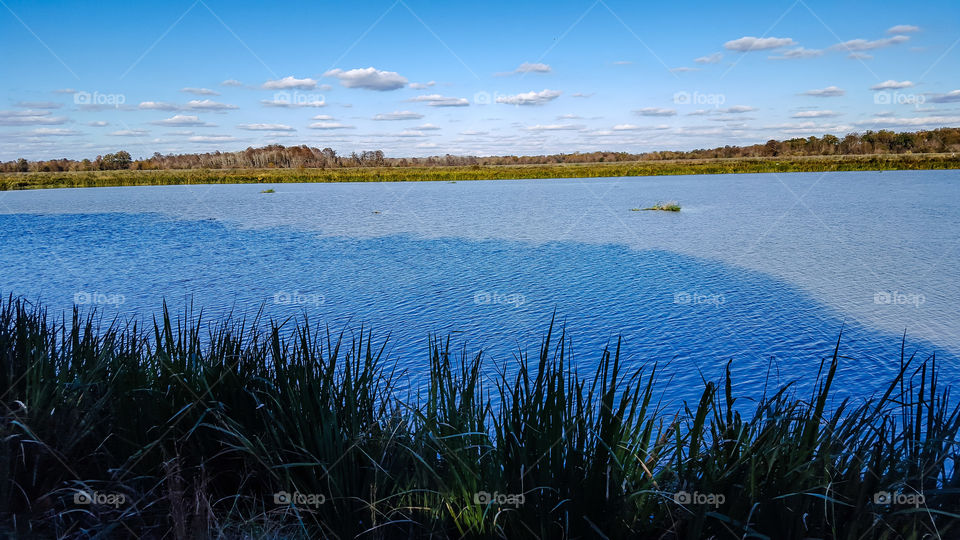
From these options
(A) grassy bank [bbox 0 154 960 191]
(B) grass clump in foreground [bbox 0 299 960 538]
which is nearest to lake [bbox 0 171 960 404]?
(B) grass clump in foreground [bbox 0 299 960 538]

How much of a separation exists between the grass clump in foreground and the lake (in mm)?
827

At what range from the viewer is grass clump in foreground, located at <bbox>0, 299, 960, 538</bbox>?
2.19 meters

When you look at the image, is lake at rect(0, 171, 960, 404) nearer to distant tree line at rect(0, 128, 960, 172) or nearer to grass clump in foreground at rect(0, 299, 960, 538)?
grass clump in foreground at rect(0, 299, 960, 538)

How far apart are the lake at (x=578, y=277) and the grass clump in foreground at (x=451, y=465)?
83 cm

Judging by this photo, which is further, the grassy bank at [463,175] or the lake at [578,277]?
the grassy bank at [463,175]

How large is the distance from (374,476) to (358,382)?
0.57 meters

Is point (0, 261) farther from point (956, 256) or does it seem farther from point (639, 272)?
point (956, 256)

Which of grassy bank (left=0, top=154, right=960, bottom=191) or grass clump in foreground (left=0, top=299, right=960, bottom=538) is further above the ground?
grassy bank (left=0, top=154, right=960, bottom=191)

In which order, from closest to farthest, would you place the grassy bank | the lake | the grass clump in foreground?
the grass clump in foreground
the lake
the grassy bank

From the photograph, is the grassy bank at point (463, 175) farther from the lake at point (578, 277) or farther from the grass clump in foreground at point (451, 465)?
the grass clump in foreground at point (451, 465)

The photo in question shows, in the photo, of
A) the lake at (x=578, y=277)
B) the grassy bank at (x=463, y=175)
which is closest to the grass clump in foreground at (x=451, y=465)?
the lake at (x=578, y=277)

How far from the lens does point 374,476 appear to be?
2.63 meters

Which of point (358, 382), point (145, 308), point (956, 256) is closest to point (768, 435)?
point (358, 382)

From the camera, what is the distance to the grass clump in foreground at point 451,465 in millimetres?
2193
